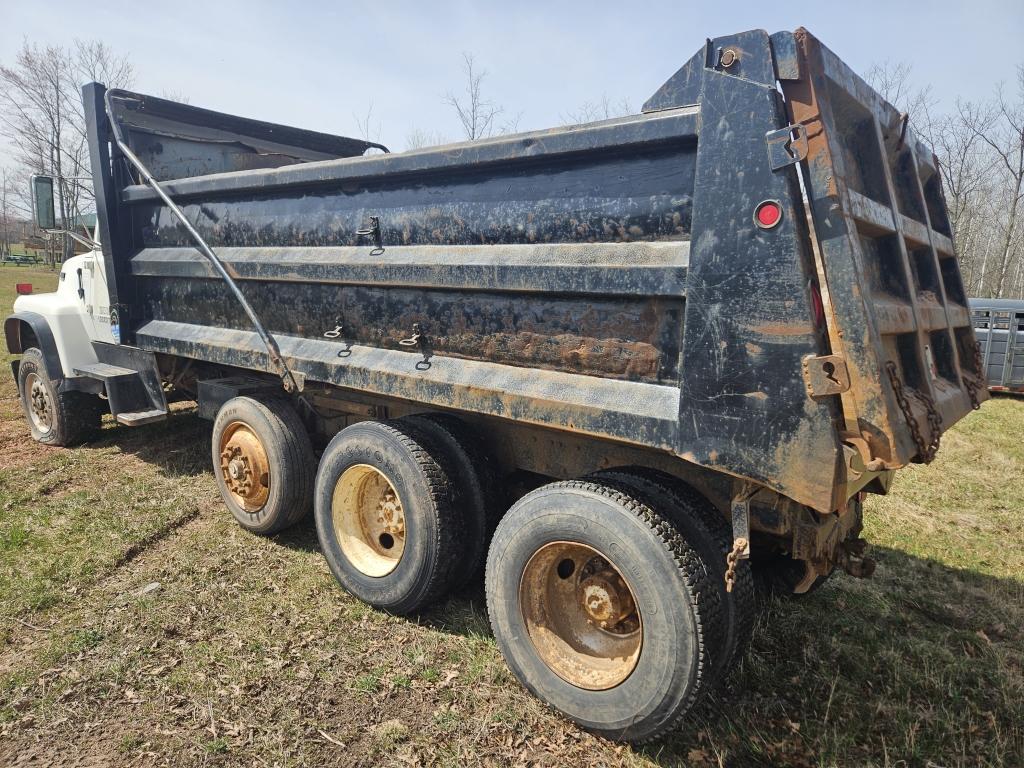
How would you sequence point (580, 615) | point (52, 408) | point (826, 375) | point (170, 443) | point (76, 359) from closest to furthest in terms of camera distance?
point (826, 375) < point (580, 615) < point (76, 359) < point (52, 408) < point (170, 443)

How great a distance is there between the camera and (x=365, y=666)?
3.06 metres

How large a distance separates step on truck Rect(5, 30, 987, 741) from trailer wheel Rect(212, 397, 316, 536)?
0.02 m

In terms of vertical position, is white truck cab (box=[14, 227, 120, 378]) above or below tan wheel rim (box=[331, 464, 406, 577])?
above

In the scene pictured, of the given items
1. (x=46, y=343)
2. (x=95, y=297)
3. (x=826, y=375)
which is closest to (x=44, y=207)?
(x=95, y=297)

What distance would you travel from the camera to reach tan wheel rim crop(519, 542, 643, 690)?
260 centimetres

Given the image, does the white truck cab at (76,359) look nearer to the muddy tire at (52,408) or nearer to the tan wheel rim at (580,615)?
the muddy tire at (52,408)

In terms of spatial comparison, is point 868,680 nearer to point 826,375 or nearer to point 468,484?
point 826,375

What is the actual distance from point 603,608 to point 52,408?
5.82m

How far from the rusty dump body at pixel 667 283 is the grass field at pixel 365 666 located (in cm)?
92

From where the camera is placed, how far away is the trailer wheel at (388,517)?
314 centimetres

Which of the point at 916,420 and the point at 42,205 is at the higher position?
the point at 42,205

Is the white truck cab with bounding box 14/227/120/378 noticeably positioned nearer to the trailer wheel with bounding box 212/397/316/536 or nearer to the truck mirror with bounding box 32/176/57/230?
the truck mirror with bounding box 32/176/57/230

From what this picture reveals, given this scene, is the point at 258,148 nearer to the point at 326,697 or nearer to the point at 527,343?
the point at 527,343

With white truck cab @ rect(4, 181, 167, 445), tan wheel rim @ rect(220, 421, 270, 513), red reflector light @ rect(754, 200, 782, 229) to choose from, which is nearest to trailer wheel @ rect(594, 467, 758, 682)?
red reflector light @ rect(754, 200, 782, 229)
